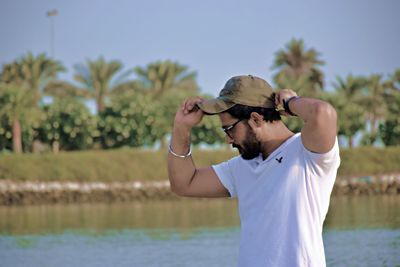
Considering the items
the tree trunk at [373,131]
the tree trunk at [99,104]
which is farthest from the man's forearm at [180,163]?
the tree trunk at [373,131]

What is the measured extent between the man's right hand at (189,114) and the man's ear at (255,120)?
29cm

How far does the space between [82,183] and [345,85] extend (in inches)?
950

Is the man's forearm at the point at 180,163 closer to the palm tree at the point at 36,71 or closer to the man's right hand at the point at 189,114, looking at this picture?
the man's right hand at the point at 189,114

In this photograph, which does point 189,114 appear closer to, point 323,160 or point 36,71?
point 323,160

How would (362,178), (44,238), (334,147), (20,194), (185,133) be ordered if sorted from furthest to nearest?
(362,178) < (20,194) < (44,238) < (185,133) < (334,147)

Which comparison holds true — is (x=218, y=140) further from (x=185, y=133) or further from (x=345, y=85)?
(x=185, y=133)

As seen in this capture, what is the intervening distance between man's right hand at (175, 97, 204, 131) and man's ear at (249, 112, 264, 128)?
29 centimetres

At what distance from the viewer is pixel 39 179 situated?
55812mm

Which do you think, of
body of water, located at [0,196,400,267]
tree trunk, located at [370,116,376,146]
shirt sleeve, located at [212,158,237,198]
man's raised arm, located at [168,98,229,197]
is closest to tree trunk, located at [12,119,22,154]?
tree trunk, located at [370,116,376,146]

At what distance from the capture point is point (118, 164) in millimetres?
57156

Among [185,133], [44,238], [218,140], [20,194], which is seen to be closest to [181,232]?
[44,238]

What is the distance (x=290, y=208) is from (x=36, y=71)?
59.5 metres

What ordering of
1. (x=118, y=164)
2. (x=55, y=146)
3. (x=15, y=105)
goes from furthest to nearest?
(x=55, y=146) < (x=118, y=164) < (x=15, y=105)

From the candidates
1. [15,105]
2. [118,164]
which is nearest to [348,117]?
[118,164]
